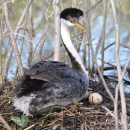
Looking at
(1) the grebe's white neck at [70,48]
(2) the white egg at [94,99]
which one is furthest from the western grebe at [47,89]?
(1) the grebe's white neck at [70,48]

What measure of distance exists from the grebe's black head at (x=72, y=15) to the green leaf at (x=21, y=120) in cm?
118

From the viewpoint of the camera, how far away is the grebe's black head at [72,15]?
4625 mm

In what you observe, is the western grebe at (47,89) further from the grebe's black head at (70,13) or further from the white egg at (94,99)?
the grebe's black head at (70,13)

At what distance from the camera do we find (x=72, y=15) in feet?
15.2

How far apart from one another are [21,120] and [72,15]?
1.26 metres

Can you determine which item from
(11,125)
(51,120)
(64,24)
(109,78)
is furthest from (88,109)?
(109,78)

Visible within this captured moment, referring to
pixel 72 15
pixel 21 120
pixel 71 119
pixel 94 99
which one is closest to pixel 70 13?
pixel 72 15

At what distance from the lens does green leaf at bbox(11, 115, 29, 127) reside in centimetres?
395

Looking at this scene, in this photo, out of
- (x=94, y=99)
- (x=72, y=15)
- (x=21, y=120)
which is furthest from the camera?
(x=72, y=15)

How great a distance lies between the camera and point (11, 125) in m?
4.03

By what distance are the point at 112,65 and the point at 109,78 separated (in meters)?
0.25

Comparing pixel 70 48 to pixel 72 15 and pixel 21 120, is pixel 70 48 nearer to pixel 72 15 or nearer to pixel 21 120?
pixel 72 15

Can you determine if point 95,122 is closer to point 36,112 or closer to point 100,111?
point 100,111

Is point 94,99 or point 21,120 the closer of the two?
point 21,120
